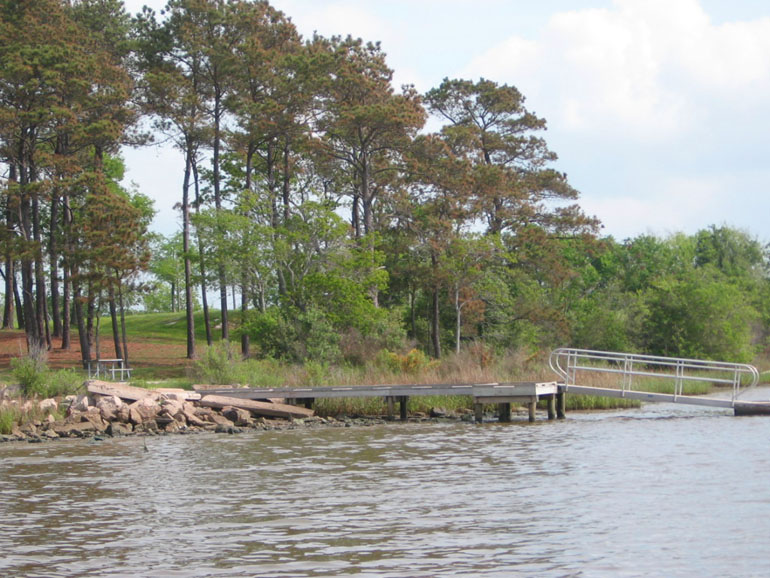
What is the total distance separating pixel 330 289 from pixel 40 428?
652 inches

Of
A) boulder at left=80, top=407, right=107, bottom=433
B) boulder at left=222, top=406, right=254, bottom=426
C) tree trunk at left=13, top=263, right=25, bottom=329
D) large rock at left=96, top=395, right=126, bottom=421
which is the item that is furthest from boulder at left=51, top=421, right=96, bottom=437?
tree trunk at left=13, top=263, right=25, bottom=329

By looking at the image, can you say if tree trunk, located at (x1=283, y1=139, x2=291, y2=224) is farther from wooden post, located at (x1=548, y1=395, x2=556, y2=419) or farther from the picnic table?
wooden post, located at (x1=548, y1=395, x2=556, y2=419)

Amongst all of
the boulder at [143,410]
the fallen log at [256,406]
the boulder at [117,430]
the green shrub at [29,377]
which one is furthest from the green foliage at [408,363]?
the green shrub at [29,377]

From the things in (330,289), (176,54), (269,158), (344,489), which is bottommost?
(344,489)

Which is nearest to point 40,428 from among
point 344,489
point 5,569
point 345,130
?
point 344,489

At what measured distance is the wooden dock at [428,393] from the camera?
26.0m

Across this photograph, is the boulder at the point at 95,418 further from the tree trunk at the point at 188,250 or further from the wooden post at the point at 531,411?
the tree trunk at the point at 188,250

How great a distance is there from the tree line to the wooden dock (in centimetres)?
723

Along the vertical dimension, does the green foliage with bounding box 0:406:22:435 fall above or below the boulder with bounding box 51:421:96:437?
above

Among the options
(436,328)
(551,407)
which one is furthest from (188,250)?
(551,407)

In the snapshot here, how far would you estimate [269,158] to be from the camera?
155 feet

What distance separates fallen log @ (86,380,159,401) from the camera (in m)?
26.1

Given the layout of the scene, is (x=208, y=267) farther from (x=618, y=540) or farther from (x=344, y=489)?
(x=618, y=540)

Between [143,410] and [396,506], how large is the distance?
13841mm
